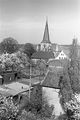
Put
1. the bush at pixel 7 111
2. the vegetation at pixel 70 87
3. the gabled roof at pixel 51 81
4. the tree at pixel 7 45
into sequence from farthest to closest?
the tree at pixel 7 45, the gabled roof at pixel 51 81, the vegetation at pixel 70 87, the bush at pixel 7 111

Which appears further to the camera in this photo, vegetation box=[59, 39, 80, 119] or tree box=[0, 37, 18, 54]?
tree box=[0, 37, 18, 54]

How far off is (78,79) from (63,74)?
0.44 meters

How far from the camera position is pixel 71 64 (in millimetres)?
3979

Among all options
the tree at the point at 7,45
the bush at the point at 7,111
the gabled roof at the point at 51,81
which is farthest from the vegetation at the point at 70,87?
the tree at the point at 7,45

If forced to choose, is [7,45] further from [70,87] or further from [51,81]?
[70,87]

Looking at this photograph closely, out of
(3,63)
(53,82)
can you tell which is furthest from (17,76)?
(53,82)

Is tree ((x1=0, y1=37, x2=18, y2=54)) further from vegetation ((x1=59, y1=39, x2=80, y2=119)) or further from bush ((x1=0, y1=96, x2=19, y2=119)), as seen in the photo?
bush ((x1=0, y1=96, x2=19, y2=119))

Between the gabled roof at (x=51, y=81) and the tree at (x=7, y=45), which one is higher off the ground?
the tree at (x=7, y=45)

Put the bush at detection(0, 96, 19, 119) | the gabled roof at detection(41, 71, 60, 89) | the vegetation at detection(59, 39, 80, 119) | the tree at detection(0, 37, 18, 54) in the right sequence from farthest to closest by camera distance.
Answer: the tree at detection(0, 37, 18, 54)
the gabled roof at detection(41, 71, 60, 89)
the vegetation at detection(59, 39, 80, 119)
the bush at detection(0, 96, 19, 119)

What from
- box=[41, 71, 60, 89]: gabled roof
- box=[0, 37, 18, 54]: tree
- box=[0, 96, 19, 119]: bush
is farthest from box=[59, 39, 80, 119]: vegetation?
box=[0, 37, 18, 54]: tree

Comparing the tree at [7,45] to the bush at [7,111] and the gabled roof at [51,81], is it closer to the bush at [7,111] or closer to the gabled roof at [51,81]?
the gabled roof at [51,81]

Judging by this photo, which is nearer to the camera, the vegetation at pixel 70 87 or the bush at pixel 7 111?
the bush at pixel 7 111

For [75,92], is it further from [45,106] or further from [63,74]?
[45,106]

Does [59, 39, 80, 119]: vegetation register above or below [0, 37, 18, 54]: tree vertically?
below
